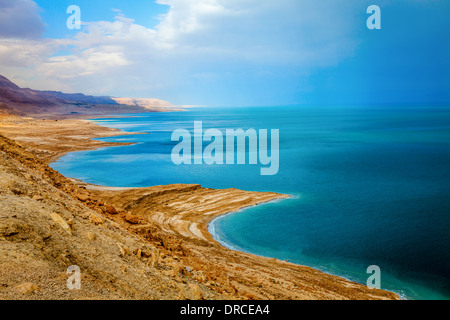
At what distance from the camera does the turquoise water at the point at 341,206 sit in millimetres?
18047

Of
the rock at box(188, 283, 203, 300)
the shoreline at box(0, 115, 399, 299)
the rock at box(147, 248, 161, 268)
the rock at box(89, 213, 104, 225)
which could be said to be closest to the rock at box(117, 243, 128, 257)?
the rock at box(147, 248, 161, 268)

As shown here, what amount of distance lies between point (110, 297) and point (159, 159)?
148 ft

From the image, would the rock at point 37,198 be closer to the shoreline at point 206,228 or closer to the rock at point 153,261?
the shoreline at point 206,228

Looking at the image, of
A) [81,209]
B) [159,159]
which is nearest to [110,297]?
[81,209]

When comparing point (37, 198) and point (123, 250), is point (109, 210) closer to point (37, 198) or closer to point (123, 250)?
point (37, 198)

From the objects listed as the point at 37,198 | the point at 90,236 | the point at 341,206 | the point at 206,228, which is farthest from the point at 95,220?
the point at 341,206

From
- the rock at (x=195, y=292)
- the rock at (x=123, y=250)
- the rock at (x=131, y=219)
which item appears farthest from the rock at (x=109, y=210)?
the rock at (x=195, y=292)

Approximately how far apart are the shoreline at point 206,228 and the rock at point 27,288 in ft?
20.8

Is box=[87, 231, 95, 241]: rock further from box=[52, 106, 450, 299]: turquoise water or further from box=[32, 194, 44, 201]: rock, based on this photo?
box=[52, 106, 450, 299]: turquoise water

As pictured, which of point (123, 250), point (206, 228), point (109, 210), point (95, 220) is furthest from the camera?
point (206, 228)

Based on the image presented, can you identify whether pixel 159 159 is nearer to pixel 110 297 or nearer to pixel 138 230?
pixel 138 230

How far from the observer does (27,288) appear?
7.34 meters

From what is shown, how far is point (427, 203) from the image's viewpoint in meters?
27.8

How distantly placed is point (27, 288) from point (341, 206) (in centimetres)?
2491
